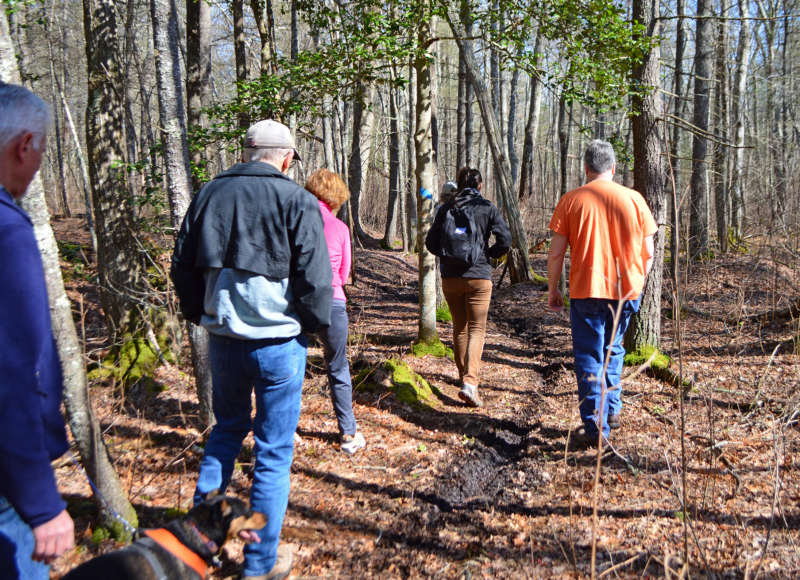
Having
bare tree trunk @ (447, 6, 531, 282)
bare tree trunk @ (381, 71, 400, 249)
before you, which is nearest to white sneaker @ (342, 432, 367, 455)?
bare tree trunk @ (447, 6, 531, 282)

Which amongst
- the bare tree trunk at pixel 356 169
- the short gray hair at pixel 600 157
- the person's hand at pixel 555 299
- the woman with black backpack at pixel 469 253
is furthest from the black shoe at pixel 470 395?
the bare tree trunk at pixel 356 169

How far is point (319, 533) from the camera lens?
3152 mm

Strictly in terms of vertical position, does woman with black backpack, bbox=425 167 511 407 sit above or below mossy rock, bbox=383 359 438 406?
above

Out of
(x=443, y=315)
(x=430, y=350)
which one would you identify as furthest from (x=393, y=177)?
(x=430, y=350)

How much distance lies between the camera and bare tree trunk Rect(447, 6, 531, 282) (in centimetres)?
828

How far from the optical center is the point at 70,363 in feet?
8.29

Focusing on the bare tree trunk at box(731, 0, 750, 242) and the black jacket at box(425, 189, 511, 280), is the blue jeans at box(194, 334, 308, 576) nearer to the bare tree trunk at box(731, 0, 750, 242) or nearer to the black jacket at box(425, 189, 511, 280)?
the black jacket at box(425, 189, 511, 280)

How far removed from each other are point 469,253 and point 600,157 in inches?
57.5

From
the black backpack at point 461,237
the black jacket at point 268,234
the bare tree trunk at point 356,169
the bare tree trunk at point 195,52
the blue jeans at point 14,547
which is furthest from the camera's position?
the bare tree trunk at point 356,169

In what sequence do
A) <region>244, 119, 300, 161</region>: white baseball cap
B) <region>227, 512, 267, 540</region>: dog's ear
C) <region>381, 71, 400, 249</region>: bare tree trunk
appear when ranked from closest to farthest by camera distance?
<region>227, 512, 267, 540</region>: dog's ear < <region>244, 119, 300, 161</region>: white baseball cap < <region>381, 71, 400, 249</region>: bare tree trunk

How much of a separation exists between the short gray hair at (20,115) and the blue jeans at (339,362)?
8.10ft

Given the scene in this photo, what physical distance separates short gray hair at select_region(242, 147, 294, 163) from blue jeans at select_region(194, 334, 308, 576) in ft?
2.85

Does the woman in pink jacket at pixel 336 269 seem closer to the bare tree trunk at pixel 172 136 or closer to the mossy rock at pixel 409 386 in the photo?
the bare tree trunk at pixel 172 136

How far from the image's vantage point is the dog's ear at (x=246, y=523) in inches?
82.5
